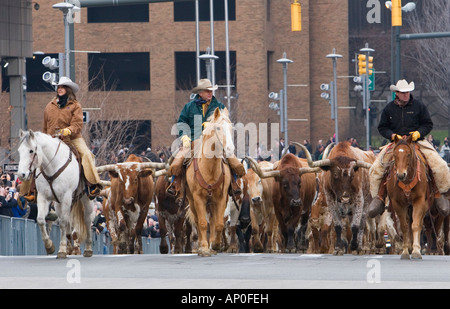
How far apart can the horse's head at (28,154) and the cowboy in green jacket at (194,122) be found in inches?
85.3

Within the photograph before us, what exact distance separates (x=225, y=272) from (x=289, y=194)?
7646 mm

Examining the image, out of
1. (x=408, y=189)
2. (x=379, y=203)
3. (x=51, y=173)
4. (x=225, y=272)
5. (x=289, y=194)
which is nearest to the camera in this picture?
(x=225, y=272)

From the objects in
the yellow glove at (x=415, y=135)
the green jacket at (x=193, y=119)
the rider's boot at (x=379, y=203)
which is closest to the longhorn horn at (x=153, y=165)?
the green jacket at (x=193, y=119)

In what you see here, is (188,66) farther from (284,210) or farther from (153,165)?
(153,165)

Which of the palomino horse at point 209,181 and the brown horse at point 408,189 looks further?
the palomino horse at point 209,181

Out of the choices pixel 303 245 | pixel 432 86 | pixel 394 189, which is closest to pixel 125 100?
pixel 432 86

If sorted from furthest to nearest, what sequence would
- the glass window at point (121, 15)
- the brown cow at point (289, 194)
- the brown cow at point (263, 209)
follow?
the glass window at point (121, 15) < the brown cow at point (263, 209) < the brown cow at point (289, 194)

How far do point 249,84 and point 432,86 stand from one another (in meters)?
10.8

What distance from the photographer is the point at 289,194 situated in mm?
24891

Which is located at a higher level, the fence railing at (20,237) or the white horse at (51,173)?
the white horse at (51,173)

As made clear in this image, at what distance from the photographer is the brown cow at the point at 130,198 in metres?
25.0

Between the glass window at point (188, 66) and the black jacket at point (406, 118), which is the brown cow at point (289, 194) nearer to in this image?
the black jacket at point (406, 118)

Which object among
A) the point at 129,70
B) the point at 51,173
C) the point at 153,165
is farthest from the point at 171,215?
the point at 129,70
